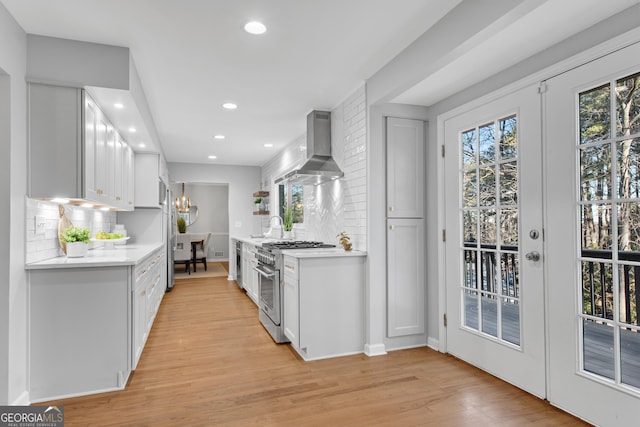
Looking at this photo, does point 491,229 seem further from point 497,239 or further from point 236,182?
point 236,182

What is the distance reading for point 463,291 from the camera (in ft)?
10.3

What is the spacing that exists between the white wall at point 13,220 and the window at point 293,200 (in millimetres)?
3440

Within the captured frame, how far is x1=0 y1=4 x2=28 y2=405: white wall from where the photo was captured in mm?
2195

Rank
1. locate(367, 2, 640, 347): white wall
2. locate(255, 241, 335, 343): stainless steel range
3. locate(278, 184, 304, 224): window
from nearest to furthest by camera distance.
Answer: locate(367, 2, 640, 347): white wall
locate(255, 241, 335, 343): stainless steel range
locate(278, 184, 304, 224): window

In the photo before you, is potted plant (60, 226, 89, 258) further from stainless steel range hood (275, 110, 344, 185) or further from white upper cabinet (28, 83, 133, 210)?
stainless steel range hood (275, 110, 344, 185)

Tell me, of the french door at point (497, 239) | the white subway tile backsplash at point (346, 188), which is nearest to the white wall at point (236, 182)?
the white subway tile backsplash at point (346, 188)

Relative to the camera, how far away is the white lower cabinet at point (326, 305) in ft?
10.6

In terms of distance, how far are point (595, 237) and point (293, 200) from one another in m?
4.50

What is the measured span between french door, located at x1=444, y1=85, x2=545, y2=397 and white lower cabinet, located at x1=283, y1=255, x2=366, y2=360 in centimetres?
81

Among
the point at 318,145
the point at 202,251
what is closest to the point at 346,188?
the point at 318,145

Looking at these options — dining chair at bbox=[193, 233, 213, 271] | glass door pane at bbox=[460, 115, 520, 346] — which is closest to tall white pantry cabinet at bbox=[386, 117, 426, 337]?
glass door pane at bbox=[460, 115, 520, 346]

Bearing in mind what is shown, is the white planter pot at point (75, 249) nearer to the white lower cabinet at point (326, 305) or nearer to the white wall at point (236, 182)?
the white lower cabinet at point (326, 305)

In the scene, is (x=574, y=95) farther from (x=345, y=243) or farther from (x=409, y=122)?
(x=345, y=243)

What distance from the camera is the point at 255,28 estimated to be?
97.8 inches
